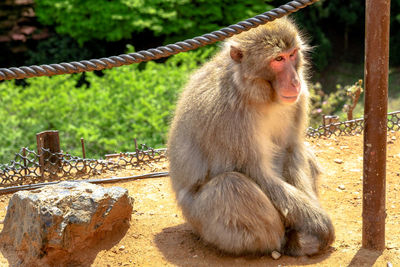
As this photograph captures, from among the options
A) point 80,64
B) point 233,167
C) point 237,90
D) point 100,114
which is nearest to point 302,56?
point 237,90

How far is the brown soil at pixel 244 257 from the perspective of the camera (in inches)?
136

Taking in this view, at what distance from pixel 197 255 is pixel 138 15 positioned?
885 cm

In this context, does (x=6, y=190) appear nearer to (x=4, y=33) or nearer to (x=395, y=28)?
(x=4, y=33)

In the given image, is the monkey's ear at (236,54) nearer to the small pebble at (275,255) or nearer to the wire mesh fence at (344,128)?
Result: the small pebble at (275,255)

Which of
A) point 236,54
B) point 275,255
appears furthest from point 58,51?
point 275,255

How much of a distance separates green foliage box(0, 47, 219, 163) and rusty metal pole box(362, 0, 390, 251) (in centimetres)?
431

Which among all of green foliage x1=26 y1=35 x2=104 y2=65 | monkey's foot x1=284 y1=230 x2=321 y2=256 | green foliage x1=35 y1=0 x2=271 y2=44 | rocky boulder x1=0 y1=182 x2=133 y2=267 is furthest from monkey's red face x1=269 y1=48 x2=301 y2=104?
green foliage x1=26 y1=35 x2=104 y2=65

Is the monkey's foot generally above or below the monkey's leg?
below

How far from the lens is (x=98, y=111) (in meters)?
7.95

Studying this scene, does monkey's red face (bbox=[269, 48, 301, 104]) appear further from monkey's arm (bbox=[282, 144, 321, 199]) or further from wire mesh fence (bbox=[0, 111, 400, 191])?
wire mesh fence (bbox=[0, 111, 400, 191])

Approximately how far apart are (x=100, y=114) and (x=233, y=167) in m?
4.80

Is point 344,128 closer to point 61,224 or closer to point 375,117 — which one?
point 375,117

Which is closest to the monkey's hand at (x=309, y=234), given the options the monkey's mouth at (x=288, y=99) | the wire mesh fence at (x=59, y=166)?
the monkey's mouth at (x=288, y=99)

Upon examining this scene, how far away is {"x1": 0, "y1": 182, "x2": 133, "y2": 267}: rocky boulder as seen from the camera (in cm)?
329
